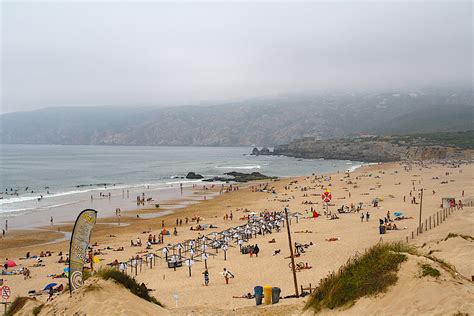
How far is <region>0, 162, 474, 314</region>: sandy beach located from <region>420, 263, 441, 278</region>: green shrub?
0.57 m

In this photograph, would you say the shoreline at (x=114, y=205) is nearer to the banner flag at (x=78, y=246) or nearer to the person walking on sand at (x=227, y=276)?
the person walking on sand at (x=227, y=276)

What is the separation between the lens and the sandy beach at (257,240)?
52.5ft

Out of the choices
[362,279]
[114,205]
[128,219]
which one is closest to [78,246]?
[362,279]

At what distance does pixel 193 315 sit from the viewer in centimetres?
1045

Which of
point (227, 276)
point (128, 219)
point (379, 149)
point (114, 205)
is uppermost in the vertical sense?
point (379, 149)

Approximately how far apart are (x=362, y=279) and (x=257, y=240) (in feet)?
60.5

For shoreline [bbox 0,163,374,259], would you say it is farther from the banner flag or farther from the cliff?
the cliff

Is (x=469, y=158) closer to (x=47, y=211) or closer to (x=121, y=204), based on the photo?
(x=121, y=204)

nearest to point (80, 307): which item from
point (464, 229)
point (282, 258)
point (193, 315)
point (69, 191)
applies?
point (193, 315)

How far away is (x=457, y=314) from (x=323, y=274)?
34.8ft

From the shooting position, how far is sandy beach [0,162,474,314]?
52.5ft

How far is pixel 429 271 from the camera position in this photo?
7477 mm

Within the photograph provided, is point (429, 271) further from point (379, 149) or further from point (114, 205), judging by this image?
point (379, 149)

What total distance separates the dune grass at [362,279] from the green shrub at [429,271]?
0.45 metres
